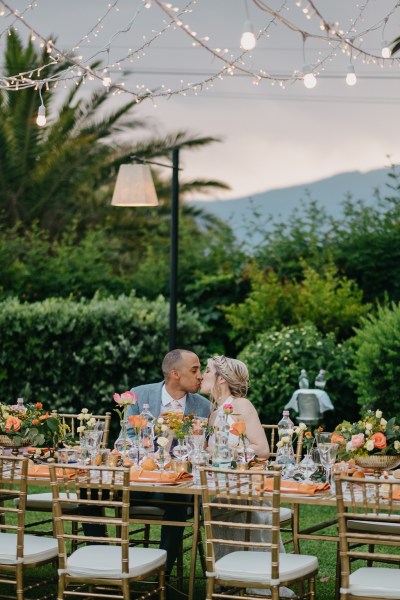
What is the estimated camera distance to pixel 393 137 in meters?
14.2

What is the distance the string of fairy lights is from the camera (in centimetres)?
529

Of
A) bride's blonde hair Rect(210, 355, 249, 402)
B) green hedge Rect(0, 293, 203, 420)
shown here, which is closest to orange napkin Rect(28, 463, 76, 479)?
bride's blonde hair Rect(210, 355, 249, 402)

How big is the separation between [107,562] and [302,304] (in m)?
6.60

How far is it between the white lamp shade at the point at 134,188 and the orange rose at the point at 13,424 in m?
3.04

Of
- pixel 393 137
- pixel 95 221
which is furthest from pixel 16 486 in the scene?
pixel 95 221

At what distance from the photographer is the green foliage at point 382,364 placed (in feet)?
29.0

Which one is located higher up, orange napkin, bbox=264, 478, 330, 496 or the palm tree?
the palm tree

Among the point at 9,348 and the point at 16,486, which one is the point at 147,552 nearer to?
the point at 16,486

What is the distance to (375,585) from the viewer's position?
448 centimetres

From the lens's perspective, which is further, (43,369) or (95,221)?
(95,221)

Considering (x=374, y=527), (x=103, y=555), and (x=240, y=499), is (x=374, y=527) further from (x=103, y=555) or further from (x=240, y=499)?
(x=103, y=555)

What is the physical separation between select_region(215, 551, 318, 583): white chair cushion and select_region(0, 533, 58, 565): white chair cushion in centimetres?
92

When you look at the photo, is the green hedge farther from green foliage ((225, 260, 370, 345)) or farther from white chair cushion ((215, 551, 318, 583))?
white chair cushion ((215, 551, 318, 583))

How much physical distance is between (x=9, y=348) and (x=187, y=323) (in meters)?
1.83
